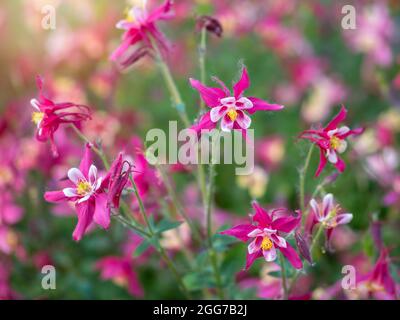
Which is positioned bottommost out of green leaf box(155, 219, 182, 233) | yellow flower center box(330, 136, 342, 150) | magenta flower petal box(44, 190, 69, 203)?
green leaf box(155, 219, 182, 233)

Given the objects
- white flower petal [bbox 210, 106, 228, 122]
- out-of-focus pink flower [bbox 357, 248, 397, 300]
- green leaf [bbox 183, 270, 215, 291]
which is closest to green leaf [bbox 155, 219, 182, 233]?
green leaf [bbox 183, 270, 215, 291]

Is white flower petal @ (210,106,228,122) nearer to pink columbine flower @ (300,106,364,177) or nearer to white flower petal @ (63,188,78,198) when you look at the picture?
pink columbine flower @ (300,106,364,177)

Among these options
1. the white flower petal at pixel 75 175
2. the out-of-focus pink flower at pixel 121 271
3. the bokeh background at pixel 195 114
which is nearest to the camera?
the white flower petal at pixel 75 175

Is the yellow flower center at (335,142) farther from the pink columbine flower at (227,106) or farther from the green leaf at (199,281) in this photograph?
the green leaf at (199,281)

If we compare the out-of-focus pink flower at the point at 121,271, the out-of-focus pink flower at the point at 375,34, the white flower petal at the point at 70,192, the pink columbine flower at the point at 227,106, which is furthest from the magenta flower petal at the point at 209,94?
the out-of-focus pink flower at the point at 375,34

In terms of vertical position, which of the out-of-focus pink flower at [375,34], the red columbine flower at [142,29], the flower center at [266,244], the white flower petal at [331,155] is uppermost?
the out-of-focus pink flower at [375,34]
